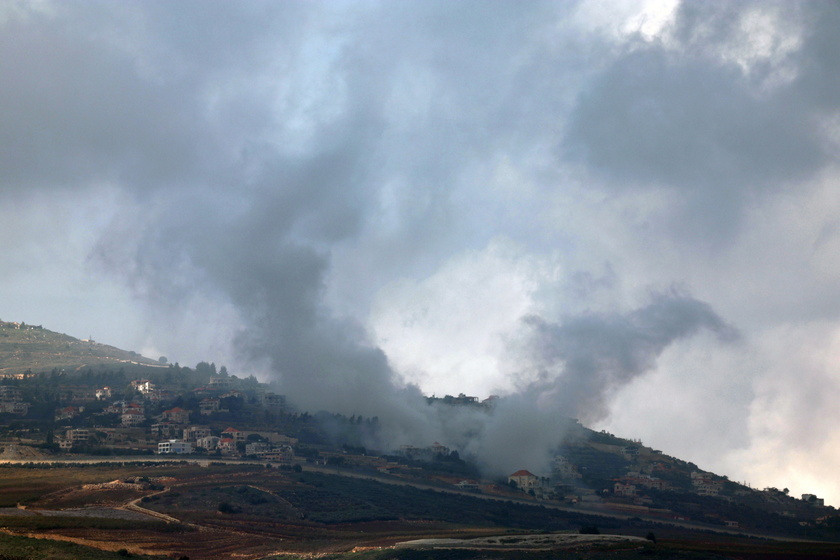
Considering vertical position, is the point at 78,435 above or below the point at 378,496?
above

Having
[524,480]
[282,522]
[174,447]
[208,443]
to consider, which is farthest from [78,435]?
[524,480]

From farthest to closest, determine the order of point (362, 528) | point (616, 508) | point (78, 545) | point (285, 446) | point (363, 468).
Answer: point (285, 446), point (363, 468), point (616, 508), point (362, 528), point (78, 545)

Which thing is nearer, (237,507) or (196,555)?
(196,555)

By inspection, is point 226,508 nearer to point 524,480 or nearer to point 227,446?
point 227,446

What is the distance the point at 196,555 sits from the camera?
4003 inches

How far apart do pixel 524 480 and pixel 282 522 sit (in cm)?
7079

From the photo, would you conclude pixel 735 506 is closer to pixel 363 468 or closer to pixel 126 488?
pixel 363 468

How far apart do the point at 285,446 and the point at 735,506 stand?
304ft

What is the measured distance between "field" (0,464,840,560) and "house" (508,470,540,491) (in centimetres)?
2317

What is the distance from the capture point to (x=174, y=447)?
188375 mm

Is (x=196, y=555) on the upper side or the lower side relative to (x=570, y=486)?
lower

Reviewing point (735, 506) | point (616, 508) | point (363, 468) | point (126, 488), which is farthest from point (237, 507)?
point (735, 506)

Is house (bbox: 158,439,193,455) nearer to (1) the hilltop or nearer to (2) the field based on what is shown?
(1) the hilltop

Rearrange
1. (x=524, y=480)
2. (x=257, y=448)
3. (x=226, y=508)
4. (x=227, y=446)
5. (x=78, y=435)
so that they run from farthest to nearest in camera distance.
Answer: (x=227, y=446), (x=257, y=448), (x=78, y=435), (x=524, y=480), (x=226, y=508)
